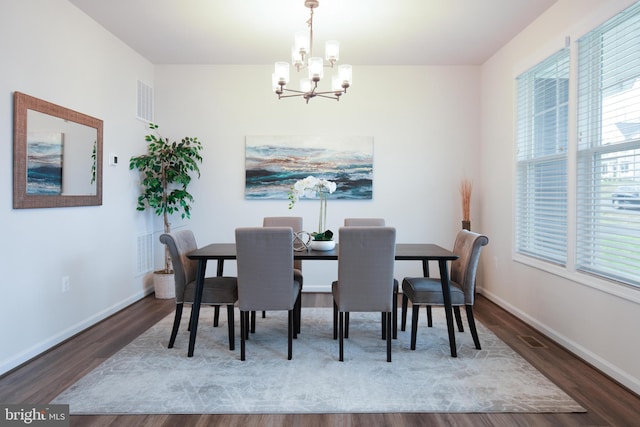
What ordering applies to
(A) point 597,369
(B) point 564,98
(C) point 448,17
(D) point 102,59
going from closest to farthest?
(A) point 597,369
(B) point 564,98
(C) point 448,17
(D) point 102,59

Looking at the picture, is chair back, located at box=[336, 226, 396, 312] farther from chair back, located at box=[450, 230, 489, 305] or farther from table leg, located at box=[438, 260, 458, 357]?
chair back, located at box=[450, 230, 489, 305]

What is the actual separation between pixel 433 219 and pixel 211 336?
2.97 meters

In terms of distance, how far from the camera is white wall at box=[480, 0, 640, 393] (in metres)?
2.47

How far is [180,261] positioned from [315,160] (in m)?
2.34

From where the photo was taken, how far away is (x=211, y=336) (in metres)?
3.24

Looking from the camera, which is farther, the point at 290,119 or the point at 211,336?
the point at 290,119

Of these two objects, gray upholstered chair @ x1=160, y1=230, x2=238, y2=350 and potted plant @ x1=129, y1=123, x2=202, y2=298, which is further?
potted plant @ x1=129, y1=123, x2=202, y2=298

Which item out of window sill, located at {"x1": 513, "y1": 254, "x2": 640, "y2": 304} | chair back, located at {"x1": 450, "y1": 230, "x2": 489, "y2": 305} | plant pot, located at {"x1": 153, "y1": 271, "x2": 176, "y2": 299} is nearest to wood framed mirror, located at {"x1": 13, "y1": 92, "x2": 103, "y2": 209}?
plant pot, located at {"x1": 153, "y1": 271, "x2": 176, "y2": 299}

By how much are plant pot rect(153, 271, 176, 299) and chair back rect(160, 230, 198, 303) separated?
1.46m

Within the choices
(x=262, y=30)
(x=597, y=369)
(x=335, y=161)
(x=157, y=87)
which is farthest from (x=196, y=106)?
(x=597, y=369)

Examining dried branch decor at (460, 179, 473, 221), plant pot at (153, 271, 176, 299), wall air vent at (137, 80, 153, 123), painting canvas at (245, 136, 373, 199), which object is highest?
wall air vent at (137, 80, 153, 123)

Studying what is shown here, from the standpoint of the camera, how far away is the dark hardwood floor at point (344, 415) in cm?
198

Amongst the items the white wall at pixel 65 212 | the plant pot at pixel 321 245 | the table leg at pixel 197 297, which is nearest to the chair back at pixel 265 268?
the table leg at pixel 197 297

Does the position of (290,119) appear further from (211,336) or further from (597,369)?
(597,369)
